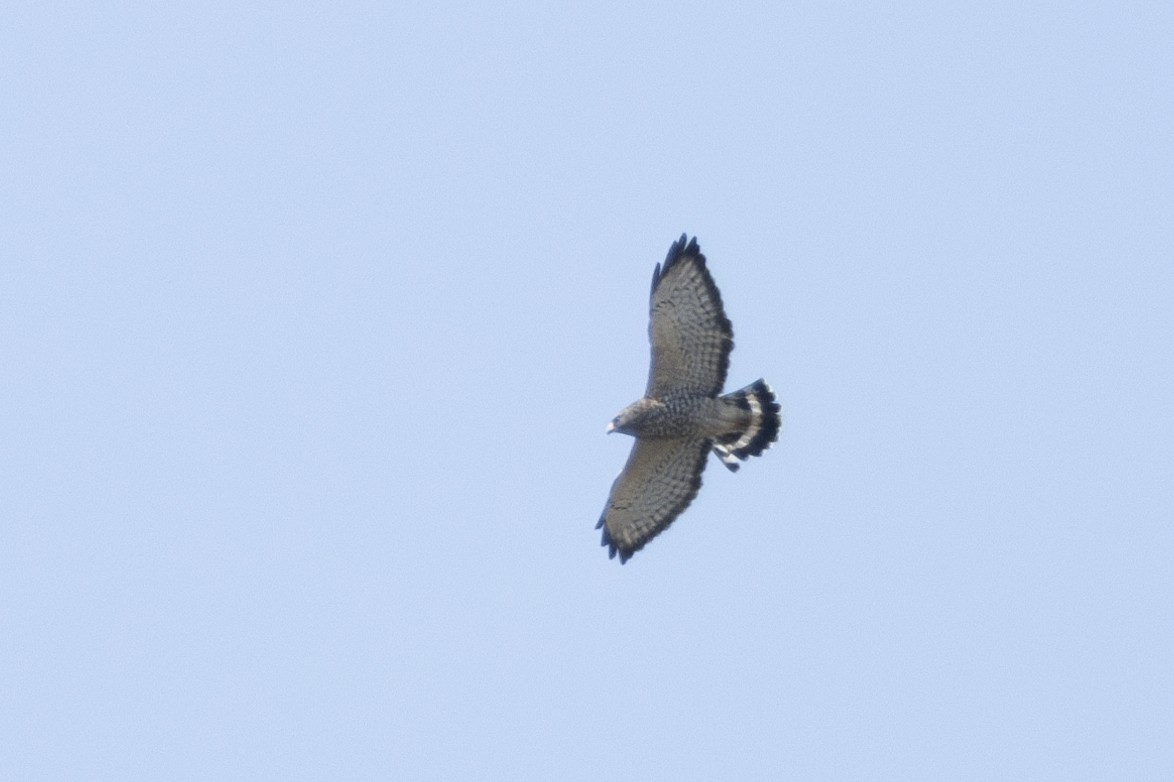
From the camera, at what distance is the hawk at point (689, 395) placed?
22875mm

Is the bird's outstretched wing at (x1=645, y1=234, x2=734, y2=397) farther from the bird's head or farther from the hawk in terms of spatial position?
the bird's head

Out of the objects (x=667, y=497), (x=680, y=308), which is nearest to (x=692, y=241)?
(x=680, y=308)

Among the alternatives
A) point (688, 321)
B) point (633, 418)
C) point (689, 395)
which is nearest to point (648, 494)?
point (633, 418)

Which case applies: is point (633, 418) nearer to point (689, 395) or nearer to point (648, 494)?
point (689, 395)

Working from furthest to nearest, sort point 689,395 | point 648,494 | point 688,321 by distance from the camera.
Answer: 1. point 648,494
2. point 689,395
3. point 688,321

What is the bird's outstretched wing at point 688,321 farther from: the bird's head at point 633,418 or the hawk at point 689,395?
the bird's head at point 633,418

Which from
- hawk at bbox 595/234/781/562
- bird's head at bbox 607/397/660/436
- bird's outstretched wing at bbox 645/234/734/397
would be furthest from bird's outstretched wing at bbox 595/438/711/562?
bird's outstretched wing at bbox 645/234/734/397

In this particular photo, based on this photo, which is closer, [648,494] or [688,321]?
[688,321]

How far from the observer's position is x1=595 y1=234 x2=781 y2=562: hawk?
901 inches

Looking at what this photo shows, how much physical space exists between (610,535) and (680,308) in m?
2.30

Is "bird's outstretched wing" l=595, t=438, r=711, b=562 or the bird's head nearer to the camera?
the bird's head

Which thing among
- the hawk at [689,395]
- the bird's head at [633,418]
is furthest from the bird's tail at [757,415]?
the bird's head at [633,418]

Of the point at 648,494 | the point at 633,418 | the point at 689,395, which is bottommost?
the point at 648,494

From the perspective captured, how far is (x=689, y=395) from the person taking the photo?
909 inches
